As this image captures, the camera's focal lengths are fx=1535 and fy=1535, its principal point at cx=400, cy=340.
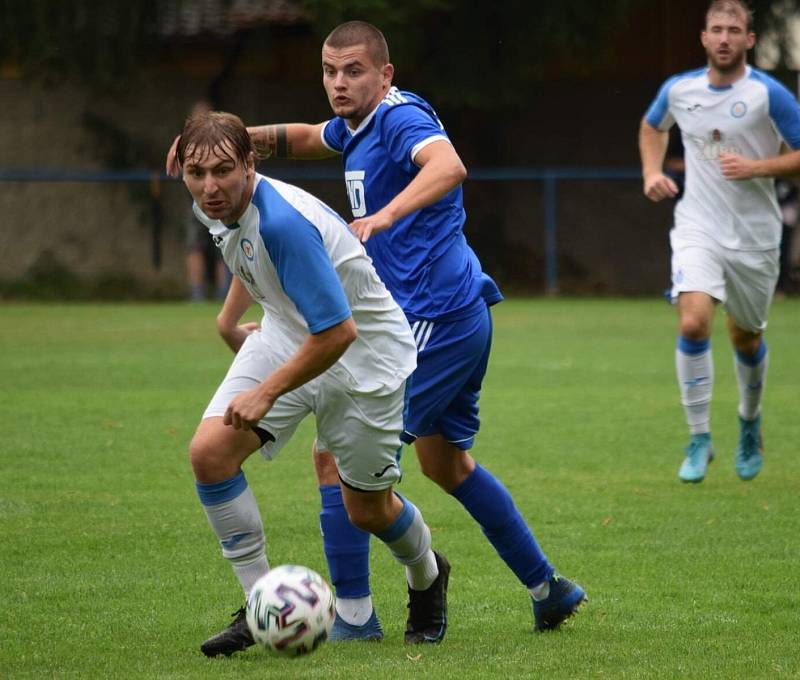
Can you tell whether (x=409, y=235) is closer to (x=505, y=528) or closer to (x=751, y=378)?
(x=505, y=528)

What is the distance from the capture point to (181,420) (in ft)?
33.9

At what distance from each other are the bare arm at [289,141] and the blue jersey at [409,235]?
1.35ft

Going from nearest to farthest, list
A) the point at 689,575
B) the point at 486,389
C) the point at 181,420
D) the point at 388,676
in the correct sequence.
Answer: the point at 388,676 < the point at 689,575 < the point at 181,420 < the point at 486,389

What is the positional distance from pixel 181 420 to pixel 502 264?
1508 cm

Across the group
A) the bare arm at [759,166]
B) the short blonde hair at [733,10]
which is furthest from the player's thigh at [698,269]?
the short blonde hair at [733,10]

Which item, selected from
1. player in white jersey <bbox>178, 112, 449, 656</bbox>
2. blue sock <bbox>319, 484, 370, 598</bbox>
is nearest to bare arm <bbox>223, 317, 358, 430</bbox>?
player in white jersey <bbox>178, 112, 449, 656</bbox>

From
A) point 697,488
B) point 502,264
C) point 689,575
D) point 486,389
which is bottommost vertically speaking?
point 502,264

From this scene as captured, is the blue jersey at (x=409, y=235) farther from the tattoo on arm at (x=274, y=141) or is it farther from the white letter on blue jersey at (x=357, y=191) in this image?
the tattoo on arm at (x=274, y=141)

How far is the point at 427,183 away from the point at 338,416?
0.81 meters

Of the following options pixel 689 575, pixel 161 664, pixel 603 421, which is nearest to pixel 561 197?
pixel 603 421

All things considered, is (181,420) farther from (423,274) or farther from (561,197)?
(561,197)

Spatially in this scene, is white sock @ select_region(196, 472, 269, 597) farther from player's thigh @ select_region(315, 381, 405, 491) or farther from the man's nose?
the man's nose

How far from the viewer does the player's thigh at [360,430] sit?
15.5 feet

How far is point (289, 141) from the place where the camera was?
5.87 metres
